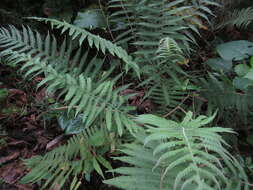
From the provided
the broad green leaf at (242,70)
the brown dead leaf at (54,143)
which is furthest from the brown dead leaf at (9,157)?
the broad green leaf at (242,70)

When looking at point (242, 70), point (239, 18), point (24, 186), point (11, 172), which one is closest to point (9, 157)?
point (11, 172)

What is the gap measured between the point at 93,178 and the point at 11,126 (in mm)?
869

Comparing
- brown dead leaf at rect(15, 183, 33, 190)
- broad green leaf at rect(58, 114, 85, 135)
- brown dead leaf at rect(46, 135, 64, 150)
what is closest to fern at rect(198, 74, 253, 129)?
broad green leaf at rect(58, 114, 85, 135)

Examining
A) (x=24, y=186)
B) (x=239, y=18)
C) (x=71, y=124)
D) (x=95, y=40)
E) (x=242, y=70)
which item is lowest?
(x=24, y=186)

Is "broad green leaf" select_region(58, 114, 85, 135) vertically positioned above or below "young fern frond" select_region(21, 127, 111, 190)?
above

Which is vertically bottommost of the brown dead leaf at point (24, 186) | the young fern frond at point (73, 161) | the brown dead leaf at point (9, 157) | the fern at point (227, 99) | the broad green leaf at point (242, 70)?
the brown dead leaf at point (24, 186)

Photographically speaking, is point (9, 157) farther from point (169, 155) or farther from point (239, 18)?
point (239, 18)

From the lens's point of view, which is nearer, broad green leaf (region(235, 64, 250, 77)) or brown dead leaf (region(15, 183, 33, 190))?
broad green leaf (region(235, 64, 250, 77))

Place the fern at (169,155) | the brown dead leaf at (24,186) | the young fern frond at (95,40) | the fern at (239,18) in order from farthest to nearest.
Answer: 1. the fern at (239,18)
2. the brown dead leaf at (24,186)
3. the young fern frond at (95,40)
4. the fern at (169,155)

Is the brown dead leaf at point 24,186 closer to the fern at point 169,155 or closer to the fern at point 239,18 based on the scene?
the fern at point 169,155

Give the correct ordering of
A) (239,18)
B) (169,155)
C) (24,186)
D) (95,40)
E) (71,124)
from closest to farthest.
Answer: (169,155) → (95,40) → (24,186) → (71,124) → (239,18)

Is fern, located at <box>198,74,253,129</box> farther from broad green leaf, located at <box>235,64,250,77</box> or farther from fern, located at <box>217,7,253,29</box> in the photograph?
fern, located at <box>217,7,253,29</box>

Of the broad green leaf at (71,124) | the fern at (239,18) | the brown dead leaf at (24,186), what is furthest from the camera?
the fern at (239,18)

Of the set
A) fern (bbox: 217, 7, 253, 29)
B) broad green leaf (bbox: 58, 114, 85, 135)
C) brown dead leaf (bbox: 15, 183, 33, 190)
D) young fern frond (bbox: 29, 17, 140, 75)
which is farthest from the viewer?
fern (bbox: 217, 7, 253, 29)
